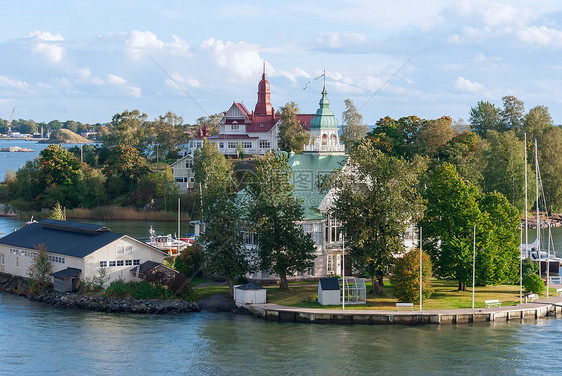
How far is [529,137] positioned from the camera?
12006cm

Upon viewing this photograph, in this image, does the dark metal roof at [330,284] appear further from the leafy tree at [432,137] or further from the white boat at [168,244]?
the leafy tree at [432,137]

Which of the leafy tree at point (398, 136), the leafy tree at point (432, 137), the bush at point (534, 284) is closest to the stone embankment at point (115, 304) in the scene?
the bush at point (534, 284)

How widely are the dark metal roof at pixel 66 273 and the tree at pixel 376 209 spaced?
20.6m

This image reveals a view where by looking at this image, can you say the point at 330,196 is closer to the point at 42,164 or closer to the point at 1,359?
the point at 1,359

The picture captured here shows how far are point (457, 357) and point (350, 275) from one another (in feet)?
67.0

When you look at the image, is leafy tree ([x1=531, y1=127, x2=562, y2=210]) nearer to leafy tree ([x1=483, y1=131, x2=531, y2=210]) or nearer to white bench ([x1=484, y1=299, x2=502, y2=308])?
leafy tree ([x1=483, y1=131, x2=531, y2=210])

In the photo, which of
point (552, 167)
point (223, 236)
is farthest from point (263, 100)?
point (223, 236)

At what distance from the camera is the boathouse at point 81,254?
6038cm

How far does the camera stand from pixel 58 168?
121688 mm

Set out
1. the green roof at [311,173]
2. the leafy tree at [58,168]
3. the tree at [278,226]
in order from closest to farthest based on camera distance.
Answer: the tree at [278,226] < the green roof at [311,173] < the leafy tree at [58,168]

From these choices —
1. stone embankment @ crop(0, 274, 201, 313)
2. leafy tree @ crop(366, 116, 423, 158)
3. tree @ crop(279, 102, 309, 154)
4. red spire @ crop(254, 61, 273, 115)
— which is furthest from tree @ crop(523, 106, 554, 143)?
stone embankment @ crop(0, 274, 201, 313)

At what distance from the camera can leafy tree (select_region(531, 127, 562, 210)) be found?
113 meters

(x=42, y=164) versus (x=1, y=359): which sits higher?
(x=42, y=164)

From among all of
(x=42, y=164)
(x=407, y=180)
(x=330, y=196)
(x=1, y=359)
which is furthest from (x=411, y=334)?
(x=42, y=164)
